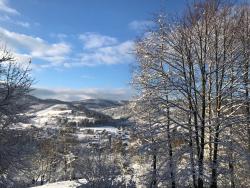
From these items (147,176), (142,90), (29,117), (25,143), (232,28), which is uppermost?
(232,28)

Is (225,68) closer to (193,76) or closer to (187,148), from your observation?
(193,76)

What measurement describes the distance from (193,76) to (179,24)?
2.40 m

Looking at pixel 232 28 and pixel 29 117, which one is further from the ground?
pixel 232 28

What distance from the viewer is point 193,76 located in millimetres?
16594

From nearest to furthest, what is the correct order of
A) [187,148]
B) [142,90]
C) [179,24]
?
[187,148] → [179,24] → [142,90]

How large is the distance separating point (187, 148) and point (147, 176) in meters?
2.07

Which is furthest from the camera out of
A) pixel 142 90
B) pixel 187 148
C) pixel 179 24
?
pixel 142 90

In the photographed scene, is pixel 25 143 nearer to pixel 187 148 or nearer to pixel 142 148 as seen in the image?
pixel 142 148

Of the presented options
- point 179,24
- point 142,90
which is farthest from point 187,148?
point 179,24

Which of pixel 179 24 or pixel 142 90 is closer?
pixel 179 24

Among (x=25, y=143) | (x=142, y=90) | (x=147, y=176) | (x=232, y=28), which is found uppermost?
(x=232, y=28)

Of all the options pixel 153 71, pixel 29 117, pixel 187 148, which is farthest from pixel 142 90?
pixel 29 117

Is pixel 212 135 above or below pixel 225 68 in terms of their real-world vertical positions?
below

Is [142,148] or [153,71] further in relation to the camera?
[153,71]
